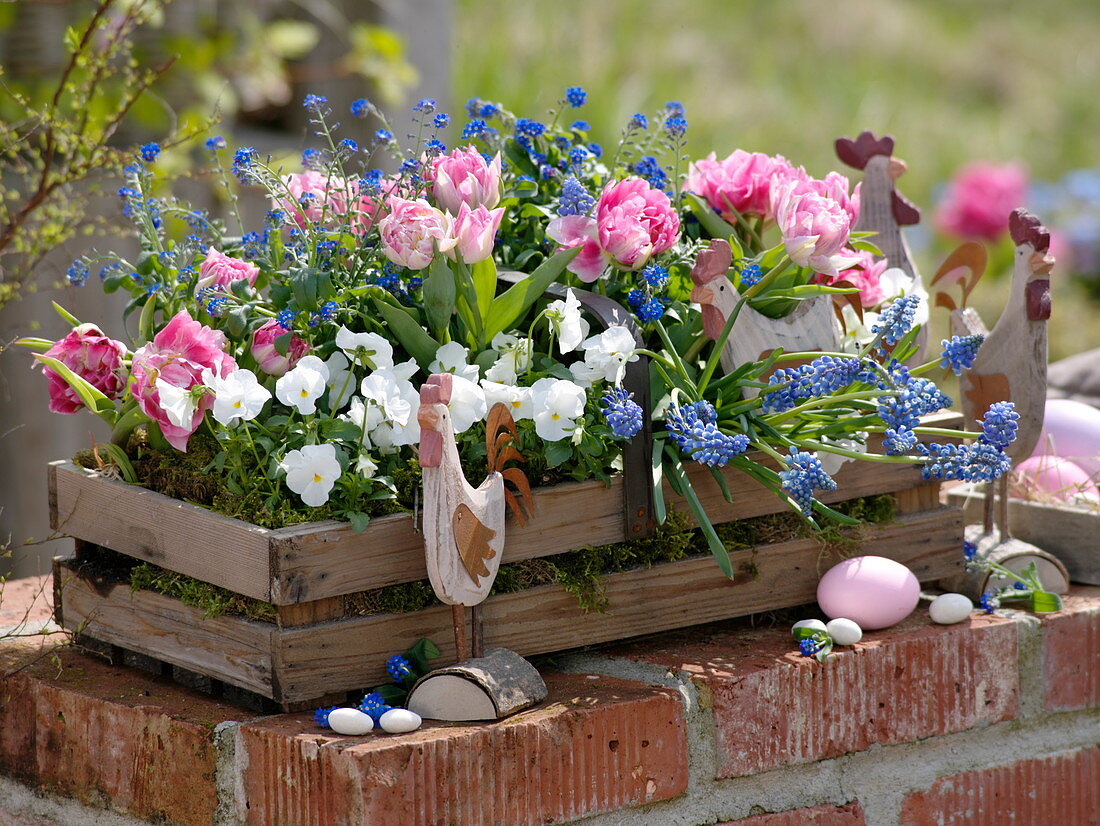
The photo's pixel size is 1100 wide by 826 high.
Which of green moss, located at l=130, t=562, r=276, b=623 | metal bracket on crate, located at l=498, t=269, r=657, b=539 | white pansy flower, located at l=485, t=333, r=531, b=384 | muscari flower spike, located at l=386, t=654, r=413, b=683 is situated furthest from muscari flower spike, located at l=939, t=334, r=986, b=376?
green moss, located at l=130, t=562, r=276, b=623

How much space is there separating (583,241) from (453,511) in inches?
15.0

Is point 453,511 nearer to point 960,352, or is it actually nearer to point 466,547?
point 466,547

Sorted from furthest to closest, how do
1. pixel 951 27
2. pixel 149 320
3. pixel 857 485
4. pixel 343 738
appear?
pixel 951 27 → pixel 857 485 → pixel 149 320 → pixel 343 738

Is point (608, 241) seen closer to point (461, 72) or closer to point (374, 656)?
point (374, 656)

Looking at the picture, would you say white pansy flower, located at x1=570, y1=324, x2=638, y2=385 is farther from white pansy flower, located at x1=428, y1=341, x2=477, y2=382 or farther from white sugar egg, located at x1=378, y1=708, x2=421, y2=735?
white sugar egg, located at x1=378, y1=708, x2=421, y2=735

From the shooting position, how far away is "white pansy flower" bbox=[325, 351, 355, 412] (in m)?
1.30

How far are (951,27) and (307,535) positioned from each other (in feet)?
30.6

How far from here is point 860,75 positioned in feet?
24.5

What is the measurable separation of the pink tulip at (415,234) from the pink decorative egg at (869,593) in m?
0.62

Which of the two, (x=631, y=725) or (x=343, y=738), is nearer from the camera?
(x=343, y=738)

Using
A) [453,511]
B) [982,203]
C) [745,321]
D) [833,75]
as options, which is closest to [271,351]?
[453,511]

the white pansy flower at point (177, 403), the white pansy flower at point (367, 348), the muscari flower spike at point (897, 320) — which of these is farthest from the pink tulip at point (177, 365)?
the muscari flower spike at point (897, 320)

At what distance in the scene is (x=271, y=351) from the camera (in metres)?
1.32

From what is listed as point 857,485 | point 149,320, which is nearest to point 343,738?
point 149,320
